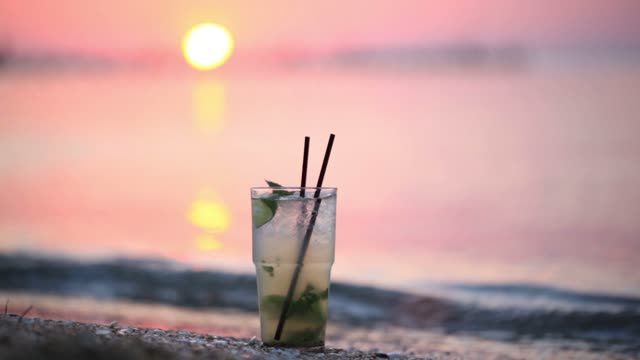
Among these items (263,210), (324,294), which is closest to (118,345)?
(263,210)

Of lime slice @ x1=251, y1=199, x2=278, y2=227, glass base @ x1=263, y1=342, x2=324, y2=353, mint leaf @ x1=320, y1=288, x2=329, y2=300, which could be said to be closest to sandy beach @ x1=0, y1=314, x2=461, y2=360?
glass base @ x1=263, y1=342, x2=324, y2=353

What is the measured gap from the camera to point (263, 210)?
320 inches

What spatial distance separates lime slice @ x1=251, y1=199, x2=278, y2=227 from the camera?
26.6 feet

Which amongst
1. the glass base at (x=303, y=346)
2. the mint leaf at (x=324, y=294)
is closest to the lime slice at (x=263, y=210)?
the mint leaf at (x=324, y=294)

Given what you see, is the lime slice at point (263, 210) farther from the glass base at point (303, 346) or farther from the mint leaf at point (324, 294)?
the glass base at point (303, 346)

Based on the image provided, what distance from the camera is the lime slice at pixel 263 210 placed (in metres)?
8.11

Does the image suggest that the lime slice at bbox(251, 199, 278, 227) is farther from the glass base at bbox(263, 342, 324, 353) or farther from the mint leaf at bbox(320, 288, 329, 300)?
the glass base at bbox(263, 342, 324, 353)

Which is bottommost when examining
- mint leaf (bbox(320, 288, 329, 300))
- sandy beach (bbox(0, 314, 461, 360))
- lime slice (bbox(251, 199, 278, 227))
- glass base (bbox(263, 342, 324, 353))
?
glass base (bbox(263, 342, 324, 353))

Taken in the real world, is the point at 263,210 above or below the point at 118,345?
above

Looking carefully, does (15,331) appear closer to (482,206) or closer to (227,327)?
(227,327)

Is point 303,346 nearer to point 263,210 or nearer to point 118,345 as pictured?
point 263,210

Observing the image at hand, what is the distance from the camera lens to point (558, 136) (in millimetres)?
39125

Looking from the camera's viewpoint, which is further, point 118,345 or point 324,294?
point 324,294

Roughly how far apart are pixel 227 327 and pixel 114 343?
17.2 feet
